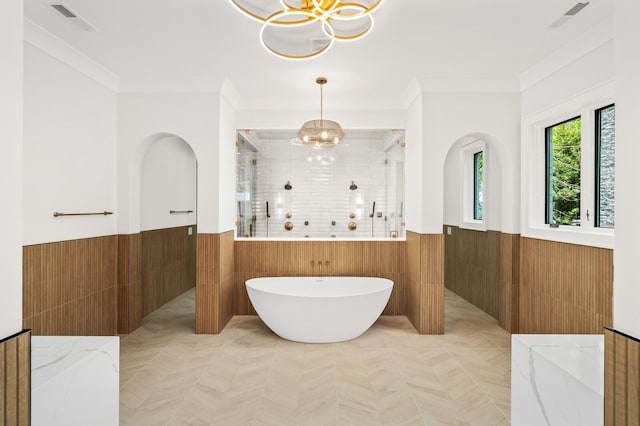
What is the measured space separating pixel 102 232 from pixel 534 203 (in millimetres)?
4220

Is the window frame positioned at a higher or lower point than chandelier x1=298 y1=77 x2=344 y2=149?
lower

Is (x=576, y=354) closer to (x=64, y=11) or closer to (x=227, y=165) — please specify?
(x=64, y=11)

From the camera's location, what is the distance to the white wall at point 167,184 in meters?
4.48

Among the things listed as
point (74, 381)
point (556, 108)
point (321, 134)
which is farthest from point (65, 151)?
point (556, 108)

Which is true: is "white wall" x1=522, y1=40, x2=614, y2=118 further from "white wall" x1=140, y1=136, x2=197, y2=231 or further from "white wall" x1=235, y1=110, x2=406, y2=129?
"white wall" x1=140, y1=136, x2=197, y2=231

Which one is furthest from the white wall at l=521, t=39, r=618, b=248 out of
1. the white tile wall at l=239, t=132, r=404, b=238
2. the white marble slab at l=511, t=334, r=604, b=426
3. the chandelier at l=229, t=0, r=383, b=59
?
the chandelier at l=229, t=0, r=383, b=59

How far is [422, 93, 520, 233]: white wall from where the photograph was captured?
148 inches

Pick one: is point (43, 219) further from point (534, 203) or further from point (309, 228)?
point (534, 203)

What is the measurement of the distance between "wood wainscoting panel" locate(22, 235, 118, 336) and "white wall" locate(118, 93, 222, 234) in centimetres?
44

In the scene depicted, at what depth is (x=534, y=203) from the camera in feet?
11.8

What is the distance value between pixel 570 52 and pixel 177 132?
3.60m

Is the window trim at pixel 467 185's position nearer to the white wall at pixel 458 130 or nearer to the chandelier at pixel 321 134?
the white wall at pixel 458 130

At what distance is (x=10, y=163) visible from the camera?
1.06m

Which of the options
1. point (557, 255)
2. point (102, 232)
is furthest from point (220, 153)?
point (557, 255)
